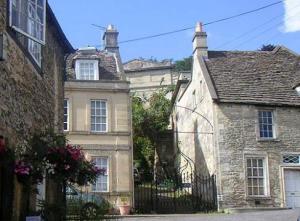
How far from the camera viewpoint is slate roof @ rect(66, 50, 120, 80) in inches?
1167

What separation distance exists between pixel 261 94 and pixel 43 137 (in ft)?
61.4

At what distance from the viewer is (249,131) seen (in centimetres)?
2772

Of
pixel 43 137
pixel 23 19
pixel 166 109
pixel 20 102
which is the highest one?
pixel 166 109

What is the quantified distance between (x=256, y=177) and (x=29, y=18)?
17.8 metres

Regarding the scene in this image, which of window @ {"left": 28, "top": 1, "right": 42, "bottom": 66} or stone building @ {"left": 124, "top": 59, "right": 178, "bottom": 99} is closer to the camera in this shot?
window @ {"left": 28, "top": 1, "right": 42, "bottom": 66}

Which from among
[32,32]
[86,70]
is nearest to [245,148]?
[86,70]

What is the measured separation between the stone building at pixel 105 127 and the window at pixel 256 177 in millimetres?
5742

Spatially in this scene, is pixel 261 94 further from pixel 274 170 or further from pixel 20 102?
pixel 20 102

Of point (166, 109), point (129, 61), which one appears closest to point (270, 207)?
point (166, 109)

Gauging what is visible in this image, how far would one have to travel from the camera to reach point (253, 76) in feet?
99.6

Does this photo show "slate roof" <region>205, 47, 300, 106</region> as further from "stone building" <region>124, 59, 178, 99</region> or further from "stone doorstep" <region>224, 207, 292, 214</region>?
"stone building" <region>124, 59, 178, 99</region>

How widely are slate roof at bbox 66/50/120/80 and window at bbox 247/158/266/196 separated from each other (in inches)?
320

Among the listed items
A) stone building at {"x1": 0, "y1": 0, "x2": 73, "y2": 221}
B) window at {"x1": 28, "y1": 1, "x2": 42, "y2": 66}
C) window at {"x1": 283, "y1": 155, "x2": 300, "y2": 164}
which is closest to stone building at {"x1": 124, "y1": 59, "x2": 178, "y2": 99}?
window at {"x1": 283, "y1": 155, "x2": 300, "y2": 164}

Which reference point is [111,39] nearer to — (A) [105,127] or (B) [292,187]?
(A) [105,127]
